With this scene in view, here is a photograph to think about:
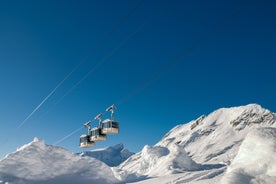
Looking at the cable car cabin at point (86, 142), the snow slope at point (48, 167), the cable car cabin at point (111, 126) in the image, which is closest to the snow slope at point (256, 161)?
the cable car cabin at point (111, 126)

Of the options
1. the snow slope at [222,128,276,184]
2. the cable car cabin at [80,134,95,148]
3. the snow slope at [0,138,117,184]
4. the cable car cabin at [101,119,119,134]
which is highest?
the snow slope at [0,138,117,184]

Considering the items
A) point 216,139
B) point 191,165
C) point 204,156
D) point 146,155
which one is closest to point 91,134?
point 191,165

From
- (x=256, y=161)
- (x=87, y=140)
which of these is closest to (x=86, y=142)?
(x=87, y=140)

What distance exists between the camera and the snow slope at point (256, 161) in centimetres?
1221

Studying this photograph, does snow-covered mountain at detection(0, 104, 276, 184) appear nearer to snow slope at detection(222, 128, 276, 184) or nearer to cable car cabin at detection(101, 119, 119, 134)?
snow slope at detection(222, 128, 276, 184)

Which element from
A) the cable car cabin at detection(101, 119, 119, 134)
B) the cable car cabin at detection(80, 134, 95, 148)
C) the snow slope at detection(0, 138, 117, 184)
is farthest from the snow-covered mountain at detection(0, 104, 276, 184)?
the cable car cabin at detection(80, 134, 95, 148)

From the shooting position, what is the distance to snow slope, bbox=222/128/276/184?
12214mm

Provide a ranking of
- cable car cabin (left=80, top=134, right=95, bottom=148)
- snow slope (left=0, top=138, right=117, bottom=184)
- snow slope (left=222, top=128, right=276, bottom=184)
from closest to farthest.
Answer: snow slope (left=222, top=128, right=276, bottom=184) < cable car cabin (left=80, top=134, right=95, bottom=148) < snow slope (left=0, top=138, right=117, bottom=184)

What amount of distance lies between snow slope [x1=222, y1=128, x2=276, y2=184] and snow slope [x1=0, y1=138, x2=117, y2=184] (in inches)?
1961

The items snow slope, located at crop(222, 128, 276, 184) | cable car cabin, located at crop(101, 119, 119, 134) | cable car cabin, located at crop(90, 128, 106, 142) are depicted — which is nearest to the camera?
snow slope, located at crop(222, 128, 276, 184)

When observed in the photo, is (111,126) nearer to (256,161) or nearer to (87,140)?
(87,140)

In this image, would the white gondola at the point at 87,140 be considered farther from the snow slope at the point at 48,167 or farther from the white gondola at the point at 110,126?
the snow slope at the point at 48,167

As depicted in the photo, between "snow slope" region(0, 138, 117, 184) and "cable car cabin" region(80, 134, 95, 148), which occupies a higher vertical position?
"snow slope" region(0, 138, 117, 184)

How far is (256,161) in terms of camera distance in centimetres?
1304
